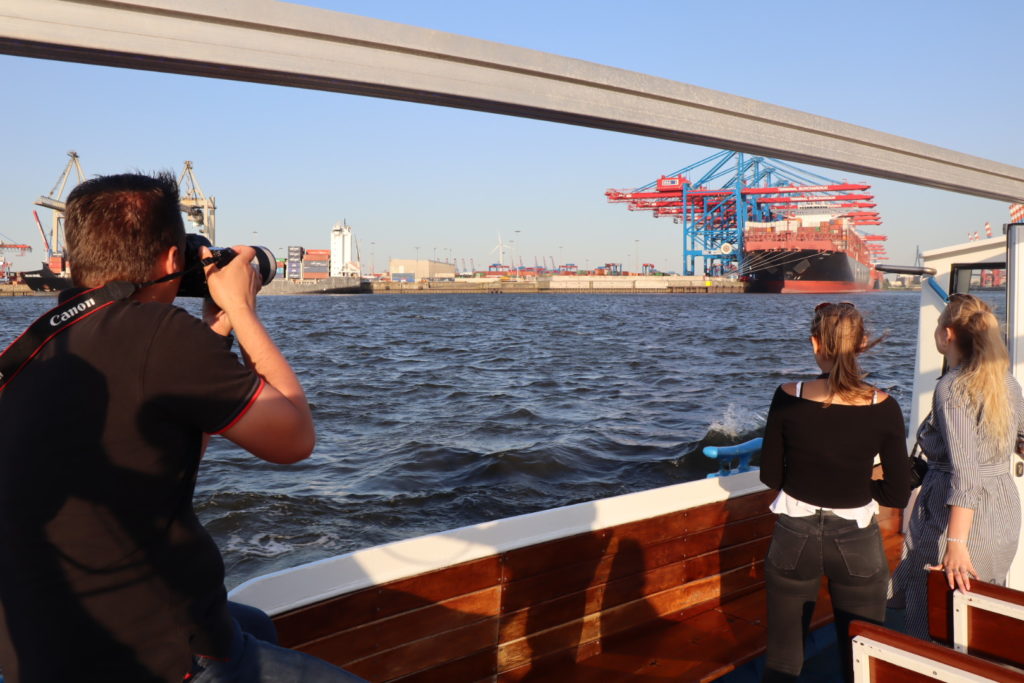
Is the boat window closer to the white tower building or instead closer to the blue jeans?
the blue jeans

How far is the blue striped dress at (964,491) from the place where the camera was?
5.76 ft

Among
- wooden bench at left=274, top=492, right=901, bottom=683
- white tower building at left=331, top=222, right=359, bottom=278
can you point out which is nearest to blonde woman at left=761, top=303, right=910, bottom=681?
wooden bench at left=274, top=492, right=901, bottom=683

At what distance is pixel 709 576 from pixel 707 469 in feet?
16.6

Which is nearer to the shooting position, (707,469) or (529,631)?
(529,631)

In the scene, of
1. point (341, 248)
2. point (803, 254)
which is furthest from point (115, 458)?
point (341, 248)

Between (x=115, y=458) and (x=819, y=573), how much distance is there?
1.59 m

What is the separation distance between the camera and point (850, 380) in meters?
1.67

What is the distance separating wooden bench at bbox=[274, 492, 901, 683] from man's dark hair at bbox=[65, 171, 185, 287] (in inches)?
41.2

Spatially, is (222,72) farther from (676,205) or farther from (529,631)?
(676,205)

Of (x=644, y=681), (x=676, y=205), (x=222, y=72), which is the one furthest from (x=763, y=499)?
(x=676, y=205)

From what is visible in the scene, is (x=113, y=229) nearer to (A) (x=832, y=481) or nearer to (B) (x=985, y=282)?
(A) (x=832, y=481)

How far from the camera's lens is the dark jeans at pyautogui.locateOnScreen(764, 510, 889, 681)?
1.74 metres

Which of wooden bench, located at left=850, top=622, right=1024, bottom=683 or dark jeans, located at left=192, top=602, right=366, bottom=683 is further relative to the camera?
wooden bench, located at left=850, top=622, right=1024, bottom=683

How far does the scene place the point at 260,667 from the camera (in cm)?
95
